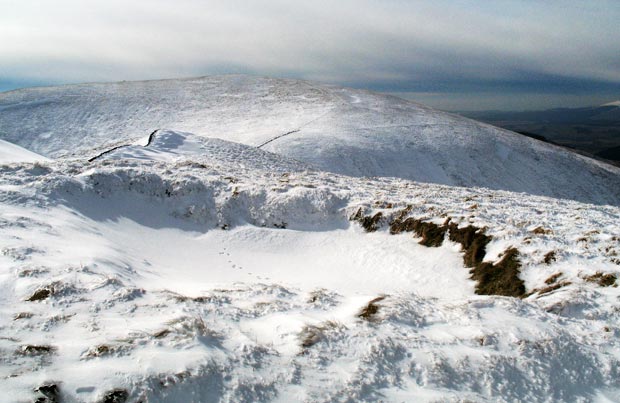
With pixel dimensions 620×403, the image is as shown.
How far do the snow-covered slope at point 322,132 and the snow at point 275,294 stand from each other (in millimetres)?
19478

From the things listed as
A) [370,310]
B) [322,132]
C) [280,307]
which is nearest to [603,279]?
[370,310]

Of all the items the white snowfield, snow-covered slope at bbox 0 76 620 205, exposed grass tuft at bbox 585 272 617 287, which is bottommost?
the white snowfield

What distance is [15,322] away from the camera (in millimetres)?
6852

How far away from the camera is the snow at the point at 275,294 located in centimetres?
629

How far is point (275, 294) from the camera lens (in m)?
9.89

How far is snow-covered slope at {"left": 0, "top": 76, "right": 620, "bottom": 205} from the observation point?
45.2 m

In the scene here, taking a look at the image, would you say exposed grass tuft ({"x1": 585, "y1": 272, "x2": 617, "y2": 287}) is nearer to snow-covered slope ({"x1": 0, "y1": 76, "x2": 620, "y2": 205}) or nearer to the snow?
the snow

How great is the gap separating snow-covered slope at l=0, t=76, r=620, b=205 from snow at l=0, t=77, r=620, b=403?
19.5 m

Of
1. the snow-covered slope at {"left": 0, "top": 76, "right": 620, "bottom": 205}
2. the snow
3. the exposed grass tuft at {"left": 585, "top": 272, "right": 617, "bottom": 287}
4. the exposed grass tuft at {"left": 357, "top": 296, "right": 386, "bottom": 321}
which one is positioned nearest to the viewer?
the snow

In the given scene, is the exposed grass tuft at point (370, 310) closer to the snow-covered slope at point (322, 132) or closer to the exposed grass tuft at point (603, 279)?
the exposed grass tuft at point (603, 279)

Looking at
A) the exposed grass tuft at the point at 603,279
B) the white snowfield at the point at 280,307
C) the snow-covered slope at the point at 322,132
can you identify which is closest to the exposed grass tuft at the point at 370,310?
the white snowfield at the point at 280,307

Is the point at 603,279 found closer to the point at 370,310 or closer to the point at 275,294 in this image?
the point at 370,310

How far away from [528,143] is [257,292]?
61.9 m

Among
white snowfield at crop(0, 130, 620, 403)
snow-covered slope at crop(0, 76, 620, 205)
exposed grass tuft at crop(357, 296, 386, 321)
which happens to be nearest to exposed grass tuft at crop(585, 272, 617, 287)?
white snowfield at crop(0, 130, 620, 403)
